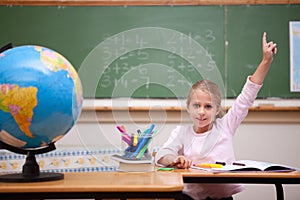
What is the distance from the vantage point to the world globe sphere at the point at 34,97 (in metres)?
1.52

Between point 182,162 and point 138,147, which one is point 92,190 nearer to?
point 138,147

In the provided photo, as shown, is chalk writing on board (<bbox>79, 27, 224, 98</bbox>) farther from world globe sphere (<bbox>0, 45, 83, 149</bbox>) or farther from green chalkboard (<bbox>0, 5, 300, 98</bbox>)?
world globe sphere (<bbox>0, 45, 83, 149</bbox>)

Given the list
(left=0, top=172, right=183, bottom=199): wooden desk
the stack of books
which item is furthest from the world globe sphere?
the stack of books

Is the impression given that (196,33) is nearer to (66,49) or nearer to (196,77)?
(196,77)

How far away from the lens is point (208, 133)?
2486 millimetres

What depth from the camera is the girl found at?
238cm

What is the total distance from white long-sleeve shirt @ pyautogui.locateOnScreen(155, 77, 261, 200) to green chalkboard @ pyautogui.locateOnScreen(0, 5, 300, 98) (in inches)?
50.9

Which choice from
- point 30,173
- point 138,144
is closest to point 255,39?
point 138,144

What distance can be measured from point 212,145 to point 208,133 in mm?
62

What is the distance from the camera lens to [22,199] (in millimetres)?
1418

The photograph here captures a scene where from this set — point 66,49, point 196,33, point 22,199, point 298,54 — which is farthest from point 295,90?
point 22,199

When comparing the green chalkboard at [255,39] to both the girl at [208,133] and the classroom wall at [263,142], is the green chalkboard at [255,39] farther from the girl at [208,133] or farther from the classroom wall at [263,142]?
the girl at [208,133]

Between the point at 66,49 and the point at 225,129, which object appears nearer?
the point at 225,129

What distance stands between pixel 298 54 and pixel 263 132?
25.3 inches
